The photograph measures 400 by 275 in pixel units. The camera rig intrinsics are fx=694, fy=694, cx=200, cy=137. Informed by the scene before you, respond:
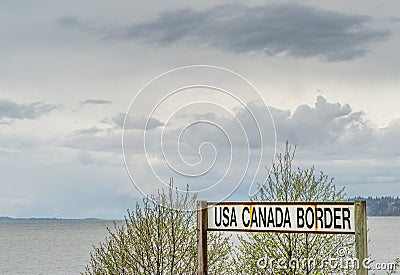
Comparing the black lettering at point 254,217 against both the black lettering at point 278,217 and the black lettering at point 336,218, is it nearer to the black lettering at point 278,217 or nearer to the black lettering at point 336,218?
the black lettering at point 278,217

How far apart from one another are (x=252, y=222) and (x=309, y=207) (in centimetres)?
90

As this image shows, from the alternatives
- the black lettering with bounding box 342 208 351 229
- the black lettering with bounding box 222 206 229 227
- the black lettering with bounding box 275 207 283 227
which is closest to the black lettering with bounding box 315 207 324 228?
the black lettering with bounding box 342 208 351 229

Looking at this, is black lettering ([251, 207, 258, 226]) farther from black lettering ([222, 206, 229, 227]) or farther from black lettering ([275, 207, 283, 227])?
black lettering ([222, 206, 229, 227])

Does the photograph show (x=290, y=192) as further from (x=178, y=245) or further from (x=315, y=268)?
(x=178, y=245)

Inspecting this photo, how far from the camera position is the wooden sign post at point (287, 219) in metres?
9.12

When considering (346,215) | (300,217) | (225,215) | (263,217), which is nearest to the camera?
(346,215)

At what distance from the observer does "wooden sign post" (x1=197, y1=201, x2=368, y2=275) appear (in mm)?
9117

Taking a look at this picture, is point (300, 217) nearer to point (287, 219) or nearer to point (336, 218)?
point (287, 219)

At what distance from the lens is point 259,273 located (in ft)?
59.3

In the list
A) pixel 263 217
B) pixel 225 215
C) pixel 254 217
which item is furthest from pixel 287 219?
pixel 225 215

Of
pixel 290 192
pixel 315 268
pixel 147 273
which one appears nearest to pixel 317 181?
pixel 290 192

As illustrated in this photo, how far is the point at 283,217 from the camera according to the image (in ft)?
31.7

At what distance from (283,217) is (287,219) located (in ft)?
0.21

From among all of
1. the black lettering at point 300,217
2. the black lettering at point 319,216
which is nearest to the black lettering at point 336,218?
the black lettering at point 319,216
